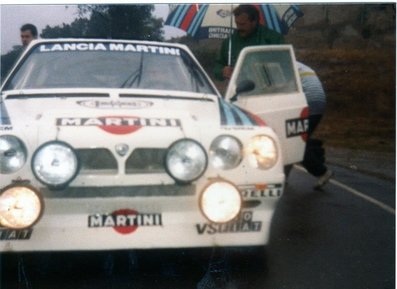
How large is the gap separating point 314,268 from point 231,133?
1065 mm

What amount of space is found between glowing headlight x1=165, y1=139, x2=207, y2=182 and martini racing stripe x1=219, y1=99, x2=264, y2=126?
0.32m

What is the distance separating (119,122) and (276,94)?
161cm

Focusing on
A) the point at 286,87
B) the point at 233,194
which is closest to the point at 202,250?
the point at 233,194

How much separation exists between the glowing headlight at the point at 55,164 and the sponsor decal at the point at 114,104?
526 mm

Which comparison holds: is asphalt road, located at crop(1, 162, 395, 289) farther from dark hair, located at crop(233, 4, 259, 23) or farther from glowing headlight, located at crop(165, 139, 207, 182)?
dark hair, located at crop(233, 4, 259, 23)

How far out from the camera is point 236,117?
11.8 feet

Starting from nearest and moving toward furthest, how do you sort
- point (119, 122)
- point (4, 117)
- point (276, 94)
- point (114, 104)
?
point (119, 122) → point (4, 117) → point (114, 104) → point (276, 94)

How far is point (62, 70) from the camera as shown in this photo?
14.0 feet

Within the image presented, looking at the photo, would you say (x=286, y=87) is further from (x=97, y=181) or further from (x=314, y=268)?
(x=97, y=181)

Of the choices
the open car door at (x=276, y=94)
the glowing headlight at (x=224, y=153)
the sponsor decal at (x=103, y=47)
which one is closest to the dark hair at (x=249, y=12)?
the open car door at (x=276, y=94)

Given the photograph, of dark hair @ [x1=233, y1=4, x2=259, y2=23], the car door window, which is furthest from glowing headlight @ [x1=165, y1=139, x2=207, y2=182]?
dark hair @ [x1=233, y1=4, x2=259, y2=23]

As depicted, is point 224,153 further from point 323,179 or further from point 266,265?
point 323,179

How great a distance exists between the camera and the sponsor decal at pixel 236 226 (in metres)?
3.18

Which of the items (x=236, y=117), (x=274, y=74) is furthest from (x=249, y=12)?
(x=236, y=117)
